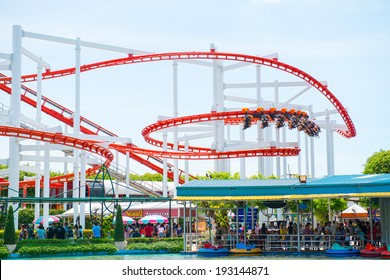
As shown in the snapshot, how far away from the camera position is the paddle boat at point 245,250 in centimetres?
2491

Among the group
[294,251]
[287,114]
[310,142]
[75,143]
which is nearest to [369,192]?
[294,251]

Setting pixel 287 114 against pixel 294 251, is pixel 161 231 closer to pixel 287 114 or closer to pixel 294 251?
pixel 294 251

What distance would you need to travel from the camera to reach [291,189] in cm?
2491

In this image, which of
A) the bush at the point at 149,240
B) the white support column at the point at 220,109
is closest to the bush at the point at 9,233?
the bush at the point at 149,240

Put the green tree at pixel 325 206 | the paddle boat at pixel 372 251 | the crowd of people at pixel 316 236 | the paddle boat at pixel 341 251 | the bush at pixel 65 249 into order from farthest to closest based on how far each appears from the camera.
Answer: the green tree at pixel 325 206
the bush at pixel 65 249
the crowd of people at pixel 316 236
the paddle boat at pixel 341 251
the paddle boat at pixel 372 251

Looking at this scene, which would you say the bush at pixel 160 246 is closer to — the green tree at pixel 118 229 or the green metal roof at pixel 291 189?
the green tree at pixel 118 229

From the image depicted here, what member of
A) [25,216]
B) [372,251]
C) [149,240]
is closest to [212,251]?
[149,240]

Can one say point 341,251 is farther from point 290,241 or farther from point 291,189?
point 291,189

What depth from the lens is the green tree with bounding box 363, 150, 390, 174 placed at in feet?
164

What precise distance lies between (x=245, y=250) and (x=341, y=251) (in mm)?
3671

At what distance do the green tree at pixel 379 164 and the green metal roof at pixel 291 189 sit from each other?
24.7 meters

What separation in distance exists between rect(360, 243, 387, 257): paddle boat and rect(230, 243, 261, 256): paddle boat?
4029mm

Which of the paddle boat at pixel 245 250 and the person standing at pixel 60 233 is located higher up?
the person standing at pixel 60 233

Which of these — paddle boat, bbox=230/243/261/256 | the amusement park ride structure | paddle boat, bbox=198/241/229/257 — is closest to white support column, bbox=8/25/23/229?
the amusement park ride structure
